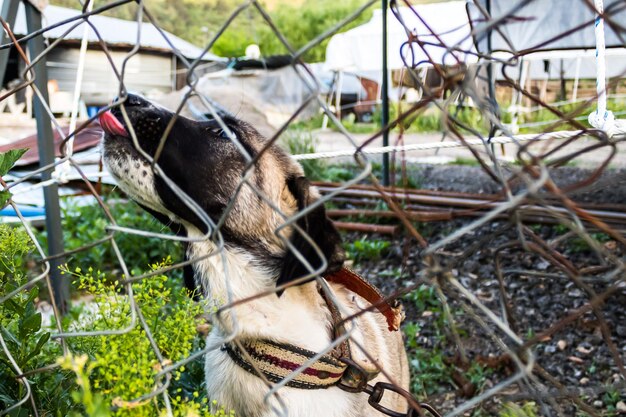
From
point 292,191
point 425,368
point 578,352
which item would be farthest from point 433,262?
point 578,352

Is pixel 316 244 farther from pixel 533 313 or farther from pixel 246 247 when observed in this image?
pixel 533 313

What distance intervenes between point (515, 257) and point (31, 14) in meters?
3.72

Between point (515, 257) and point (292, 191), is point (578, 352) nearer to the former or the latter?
point (515, 257)

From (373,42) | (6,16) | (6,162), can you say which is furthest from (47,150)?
(373,42)

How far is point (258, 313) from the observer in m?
2.04

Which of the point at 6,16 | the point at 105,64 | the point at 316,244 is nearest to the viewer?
the point at 316,244

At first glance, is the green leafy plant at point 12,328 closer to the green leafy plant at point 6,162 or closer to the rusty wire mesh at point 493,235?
the rusty wire mesh at point 493,235

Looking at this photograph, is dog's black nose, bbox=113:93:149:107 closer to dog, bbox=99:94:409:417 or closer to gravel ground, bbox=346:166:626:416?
dog, bbox=99:94:409:417

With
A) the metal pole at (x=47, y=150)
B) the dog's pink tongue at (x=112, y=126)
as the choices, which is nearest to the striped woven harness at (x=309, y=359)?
the dog's pink tongue at (x=112, y=126)

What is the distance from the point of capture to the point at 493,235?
3.66 ft

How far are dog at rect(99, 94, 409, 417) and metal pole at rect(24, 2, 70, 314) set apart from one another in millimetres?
1557

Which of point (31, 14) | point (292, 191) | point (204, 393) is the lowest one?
point (204, 393)

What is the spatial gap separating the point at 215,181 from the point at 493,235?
3.94 ft

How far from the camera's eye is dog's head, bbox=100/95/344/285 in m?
1.89
